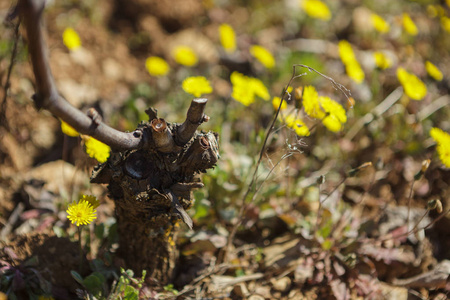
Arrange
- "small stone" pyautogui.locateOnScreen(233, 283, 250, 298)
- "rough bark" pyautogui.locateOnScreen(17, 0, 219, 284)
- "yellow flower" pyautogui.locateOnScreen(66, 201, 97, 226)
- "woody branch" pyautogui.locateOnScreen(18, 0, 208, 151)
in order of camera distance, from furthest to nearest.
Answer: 1. "small stone" pyautogui.locateOnScreen(233, 283, 250, 298)
2. "yellow flower" pyautogui.locateOnScreen(66, 201, 97, 226)
3. "rough bark" pyautogui.locateOnScreen(17, 0, 219, 284)
4. "woody branch" pyautogui.locateOnScreen(18, 0, 208, 151)

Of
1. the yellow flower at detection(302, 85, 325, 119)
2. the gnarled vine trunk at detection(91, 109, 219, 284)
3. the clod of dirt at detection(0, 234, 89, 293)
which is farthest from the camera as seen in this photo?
the yellow flower at detection(302, 85, 325, 119)

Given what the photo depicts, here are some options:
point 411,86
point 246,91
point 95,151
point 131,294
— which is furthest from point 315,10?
point 131,294

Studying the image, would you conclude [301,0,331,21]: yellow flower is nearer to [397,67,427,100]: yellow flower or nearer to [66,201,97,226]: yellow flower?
[397,67,427,100]: yellow flower

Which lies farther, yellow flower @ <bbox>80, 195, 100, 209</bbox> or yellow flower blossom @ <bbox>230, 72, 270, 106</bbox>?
yellow flower blossom @ <bbox>230, 72, 270, 106</bbox>

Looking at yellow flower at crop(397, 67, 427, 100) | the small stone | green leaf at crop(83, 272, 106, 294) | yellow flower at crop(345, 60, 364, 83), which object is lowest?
the small stone

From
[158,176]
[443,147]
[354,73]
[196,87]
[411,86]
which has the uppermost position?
[354,73]

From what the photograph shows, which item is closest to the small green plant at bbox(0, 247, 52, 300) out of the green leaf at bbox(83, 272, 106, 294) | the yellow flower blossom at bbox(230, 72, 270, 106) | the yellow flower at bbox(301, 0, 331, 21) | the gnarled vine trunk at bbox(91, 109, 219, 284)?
the green leaf at bbox(83, 272, 106, 294)

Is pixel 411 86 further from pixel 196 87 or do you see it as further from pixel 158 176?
pixel 158 176

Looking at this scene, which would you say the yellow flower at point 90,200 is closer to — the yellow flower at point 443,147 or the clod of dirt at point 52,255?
the clod of dirt at point 52,255

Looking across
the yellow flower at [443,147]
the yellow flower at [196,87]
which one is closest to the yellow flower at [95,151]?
the yellow flower at [196,87]
